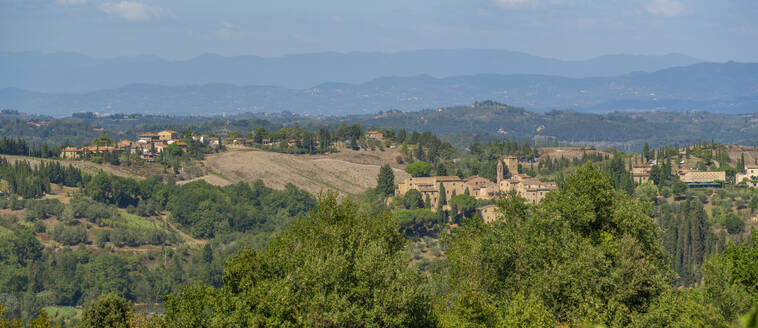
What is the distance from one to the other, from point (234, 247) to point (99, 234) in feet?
62.8

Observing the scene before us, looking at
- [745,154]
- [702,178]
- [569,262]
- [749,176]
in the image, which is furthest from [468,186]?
[569,262]

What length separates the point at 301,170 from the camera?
159 meters

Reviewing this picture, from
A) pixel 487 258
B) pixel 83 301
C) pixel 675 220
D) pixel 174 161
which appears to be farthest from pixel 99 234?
pixel 487 258

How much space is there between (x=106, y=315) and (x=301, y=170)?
124342 mm

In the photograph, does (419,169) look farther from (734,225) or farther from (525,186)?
(734,225)

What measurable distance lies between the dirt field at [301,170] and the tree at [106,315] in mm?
108080

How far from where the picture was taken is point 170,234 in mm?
121312

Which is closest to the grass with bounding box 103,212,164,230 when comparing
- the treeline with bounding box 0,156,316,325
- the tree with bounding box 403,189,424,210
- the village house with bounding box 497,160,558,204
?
the treeline with bounding box 0,156,316,325

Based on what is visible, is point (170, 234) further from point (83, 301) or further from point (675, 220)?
point (675, 220)

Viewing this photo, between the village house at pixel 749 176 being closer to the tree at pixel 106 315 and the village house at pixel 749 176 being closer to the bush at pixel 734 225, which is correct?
the bush at pixel 734 225

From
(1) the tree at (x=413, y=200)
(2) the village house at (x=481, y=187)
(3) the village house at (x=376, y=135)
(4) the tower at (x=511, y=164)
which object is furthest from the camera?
(3) the village house at (x=376, y=135)

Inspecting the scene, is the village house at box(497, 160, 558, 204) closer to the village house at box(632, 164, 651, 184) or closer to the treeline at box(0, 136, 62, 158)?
the village house at box(632, 164, 651, 184)

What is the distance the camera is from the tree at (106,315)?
3434 centimetres

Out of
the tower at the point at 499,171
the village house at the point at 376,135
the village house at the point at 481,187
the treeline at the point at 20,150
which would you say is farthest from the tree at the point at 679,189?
the treeline at the point at 20,150
